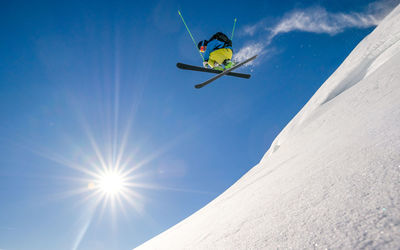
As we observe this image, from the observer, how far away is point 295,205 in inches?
79.4

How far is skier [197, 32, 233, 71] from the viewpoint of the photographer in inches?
257

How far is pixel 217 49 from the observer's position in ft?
21.9

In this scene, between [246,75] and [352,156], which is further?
[246,75]

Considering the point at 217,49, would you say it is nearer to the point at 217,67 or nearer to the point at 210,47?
the point at 210,47

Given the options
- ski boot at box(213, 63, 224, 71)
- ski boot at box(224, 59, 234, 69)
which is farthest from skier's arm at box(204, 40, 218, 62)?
ski boot at box(224, 59, 234, 69)

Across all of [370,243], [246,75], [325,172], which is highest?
[246,75]

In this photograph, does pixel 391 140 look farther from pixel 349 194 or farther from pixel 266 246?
pixel 266 246

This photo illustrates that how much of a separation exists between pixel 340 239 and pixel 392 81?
17.5 ft

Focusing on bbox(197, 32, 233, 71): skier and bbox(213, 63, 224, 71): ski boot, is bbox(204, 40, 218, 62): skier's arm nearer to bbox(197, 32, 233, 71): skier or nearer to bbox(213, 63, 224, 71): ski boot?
bbox(197, 32, 233, 71): skier

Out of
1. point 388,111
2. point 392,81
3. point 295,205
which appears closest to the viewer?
point 295,205

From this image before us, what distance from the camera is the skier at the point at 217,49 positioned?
652 centimetres

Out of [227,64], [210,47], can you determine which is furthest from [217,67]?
[210,47]

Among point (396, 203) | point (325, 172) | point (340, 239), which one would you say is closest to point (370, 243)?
point (340, 239)

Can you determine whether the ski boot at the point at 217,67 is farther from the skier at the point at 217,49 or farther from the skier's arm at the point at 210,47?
the skier's arm at the point at 210,47
